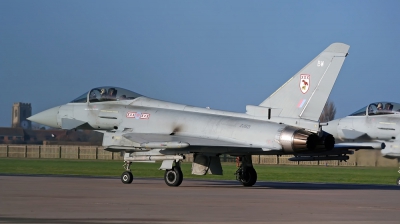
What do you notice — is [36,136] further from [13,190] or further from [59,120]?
[13,190]

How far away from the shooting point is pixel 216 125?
76.0 ft

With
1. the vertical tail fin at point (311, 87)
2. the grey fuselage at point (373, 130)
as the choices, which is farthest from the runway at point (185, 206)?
the grey fuselage at point (373, 130)

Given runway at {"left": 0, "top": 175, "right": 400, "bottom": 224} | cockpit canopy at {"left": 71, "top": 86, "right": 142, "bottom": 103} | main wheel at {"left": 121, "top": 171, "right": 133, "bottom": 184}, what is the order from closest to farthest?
runway at {"left": 0, "top": 175, "right": 400, "bottom": 224}
main wheel at {"left": 121, "top": 171, "right": 133, "bottom": 184}
cockpit canopy at {"left": 71, "top": 86, "right": 142, "bottom": 103}

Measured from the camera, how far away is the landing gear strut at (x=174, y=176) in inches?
923

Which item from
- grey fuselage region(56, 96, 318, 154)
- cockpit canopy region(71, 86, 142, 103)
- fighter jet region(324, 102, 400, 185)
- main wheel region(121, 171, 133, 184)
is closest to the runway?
grey fuselage region(56, 96, 318, 154)

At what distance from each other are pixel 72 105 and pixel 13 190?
7.09 meters

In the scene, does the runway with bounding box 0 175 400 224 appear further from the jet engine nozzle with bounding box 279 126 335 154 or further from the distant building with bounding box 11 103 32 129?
the distant building with bounding box 11 103 32 129

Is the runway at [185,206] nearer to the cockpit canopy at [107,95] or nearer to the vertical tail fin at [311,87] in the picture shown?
the vertical tail fin at [311,87]

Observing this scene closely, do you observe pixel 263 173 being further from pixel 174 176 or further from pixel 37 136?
pixel 37 136

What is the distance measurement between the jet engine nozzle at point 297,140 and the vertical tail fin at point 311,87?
0.72m

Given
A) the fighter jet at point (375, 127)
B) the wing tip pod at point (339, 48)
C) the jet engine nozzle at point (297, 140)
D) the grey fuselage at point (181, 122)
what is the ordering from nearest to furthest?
1. the jet engine nozzle at point (297, 140)
2. the grey fuselage at point (181, 122)
3. the wing tip pod at point (339, 48)
4. the fighter jet at point (375, 127)

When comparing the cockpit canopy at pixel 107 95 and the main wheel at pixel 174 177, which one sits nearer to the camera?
the main wheel at pixel 174 177

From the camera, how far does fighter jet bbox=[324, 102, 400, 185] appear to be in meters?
28.2

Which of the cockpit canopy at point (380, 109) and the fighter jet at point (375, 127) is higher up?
the cockpit canopy at point (380, 109)
